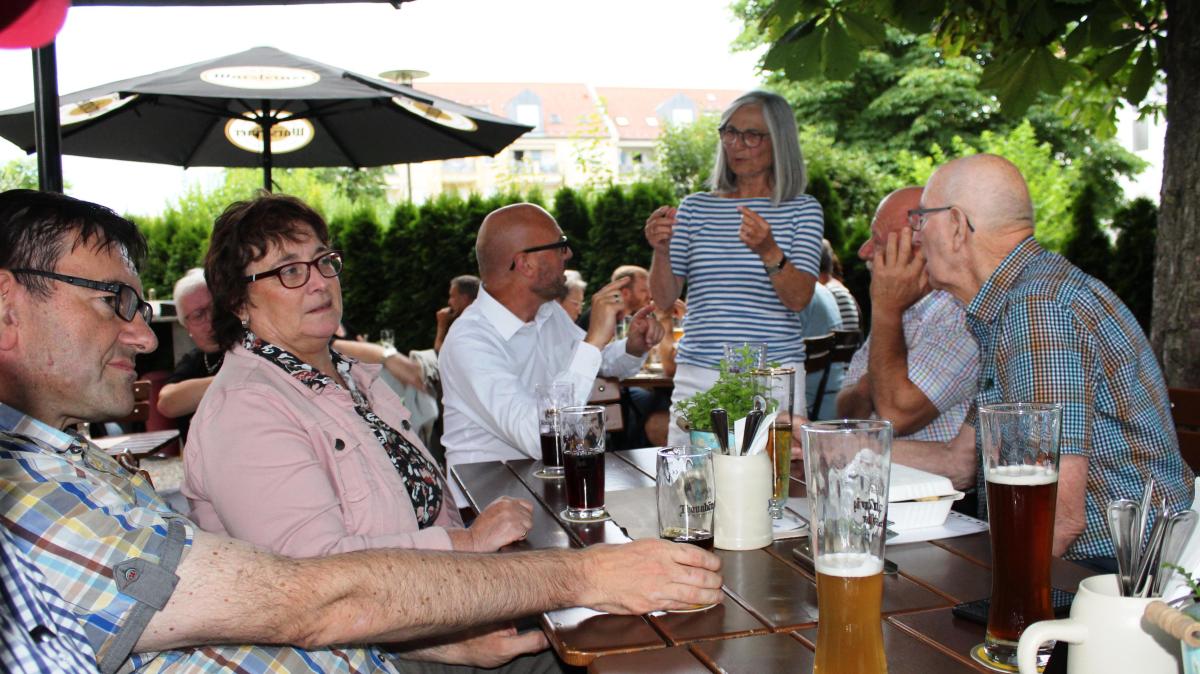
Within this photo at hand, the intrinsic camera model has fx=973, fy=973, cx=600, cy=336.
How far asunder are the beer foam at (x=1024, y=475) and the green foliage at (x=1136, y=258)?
939 centimetres

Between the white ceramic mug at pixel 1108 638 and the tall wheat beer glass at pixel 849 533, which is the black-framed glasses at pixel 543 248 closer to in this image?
the tall wheat beer glass at pixel 849 533

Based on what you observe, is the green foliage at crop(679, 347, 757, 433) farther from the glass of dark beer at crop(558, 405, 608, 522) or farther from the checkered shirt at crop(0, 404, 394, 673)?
the checkered shirt at crop(0, 404, 394, 673)

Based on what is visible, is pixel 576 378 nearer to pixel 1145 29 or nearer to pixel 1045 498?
pixel 1045 498

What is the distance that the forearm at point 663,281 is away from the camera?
3.91 m

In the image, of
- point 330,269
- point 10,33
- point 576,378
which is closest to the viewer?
point 10,33

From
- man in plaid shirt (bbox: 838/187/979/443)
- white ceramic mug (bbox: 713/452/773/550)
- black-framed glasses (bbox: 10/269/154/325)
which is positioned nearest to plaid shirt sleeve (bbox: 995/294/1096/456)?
white ceramic mug (bbox: 713/452/773/550)

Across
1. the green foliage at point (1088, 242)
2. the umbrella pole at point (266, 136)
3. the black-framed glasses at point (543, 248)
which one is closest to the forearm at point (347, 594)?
the black-framed glasses at point (543, 248)

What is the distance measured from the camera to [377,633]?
1.32 m

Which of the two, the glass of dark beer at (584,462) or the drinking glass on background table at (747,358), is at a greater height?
the drinking glass on background table at (747,358)

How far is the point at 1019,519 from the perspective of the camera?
118cm

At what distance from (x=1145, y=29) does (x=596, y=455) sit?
3.63 m

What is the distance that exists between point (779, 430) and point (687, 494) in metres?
0.29

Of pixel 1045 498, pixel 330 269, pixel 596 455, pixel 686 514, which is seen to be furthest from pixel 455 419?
pixel 1045 498

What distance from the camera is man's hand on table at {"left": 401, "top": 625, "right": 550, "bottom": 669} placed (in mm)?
1863
